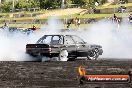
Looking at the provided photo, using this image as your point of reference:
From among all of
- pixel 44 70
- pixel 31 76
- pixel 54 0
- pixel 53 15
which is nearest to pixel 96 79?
pixel 31 76

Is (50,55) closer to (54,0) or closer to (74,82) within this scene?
(74,82)

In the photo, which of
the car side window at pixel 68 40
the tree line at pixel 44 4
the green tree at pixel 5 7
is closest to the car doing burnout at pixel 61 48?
the car side window at pixel 68 40

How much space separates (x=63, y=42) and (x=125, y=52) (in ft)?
21.7

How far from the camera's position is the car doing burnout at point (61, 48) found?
81.9 ft

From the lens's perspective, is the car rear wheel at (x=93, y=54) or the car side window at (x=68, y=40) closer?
the car side window at (x=68, y=40)

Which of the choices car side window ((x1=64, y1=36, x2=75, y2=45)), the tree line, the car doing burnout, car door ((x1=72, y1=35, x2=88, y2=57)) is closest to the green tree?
the tree line

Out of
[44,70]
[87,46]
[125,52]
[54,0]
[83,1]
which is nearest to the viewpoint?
[44,70]

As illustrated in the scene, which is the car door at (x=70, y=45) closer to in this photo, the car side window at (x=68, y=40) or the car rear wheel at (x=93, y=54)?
the car side window at (x=68, y=40)

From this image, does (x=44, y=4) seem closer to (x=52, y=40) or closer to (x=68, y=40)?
(x=68, y=40)

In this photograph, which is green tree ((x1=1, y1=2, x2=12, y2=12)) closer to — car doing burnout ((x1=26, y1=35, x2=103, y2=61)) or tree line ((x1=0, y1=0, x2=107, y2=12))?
tree line ((x1=0, y1=0, x2=107, y2=12))

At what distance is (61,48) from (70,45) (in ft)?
2.54

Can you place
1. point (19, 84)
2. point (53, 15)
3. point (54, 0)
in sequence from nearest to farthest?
point (19, 84) < point (53, 15) < point (54, 0)

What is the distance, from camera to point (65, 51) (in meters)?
25.7

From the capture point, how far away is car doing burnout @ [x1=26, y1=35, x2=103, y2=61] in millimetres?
24953
